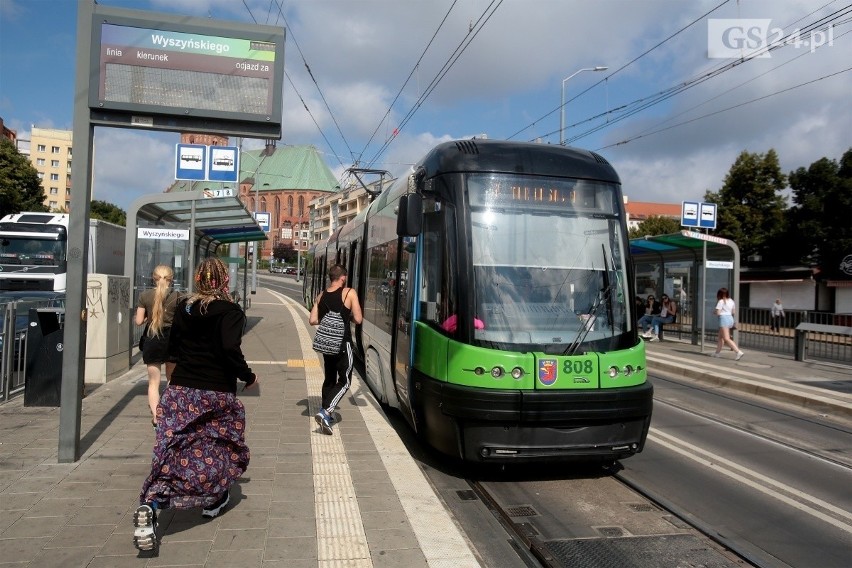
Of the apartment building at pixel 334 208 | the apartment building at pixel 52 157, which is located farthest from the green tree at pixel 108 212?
the apartment building at pixel 52 157

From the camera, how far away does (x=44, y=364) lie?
26.5 feet

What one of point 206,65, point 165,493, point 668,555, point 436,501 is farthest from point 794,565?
point 206,65

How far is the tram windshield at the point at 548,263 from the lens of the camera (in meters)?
5.95

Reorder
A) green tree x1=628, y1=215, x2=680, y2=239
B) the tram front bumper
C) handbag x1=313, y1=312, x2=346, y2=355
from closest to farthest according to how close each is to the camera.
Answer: the tram front bumper → handbag x1=313, y1=312, x2=346, y2=355 → green tree x1=628, y1=215, x2=680, y2=239

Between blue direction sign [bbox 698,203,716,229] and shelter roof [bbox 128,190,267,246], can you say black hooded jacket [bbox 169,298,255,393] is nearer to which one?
shelter roof [bbox 128,190,267,246]

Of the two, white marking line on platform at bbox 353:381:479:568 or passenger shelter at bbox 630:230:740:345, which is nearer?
white marking line on platform at bbox 353:381:479:568

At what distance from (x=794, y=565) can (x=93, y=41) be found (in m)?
6.68

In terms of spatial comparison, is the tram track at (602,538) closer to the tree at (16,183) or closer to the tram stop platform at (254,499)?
the tram stop platform at (254,499)

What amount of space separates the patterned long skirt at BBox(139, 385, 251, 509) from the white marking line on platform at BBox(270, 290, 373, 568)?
775mm

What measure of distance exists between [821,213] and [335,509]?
126 ft

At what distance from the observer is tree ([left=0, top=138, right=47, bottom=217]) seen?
44.0 meters

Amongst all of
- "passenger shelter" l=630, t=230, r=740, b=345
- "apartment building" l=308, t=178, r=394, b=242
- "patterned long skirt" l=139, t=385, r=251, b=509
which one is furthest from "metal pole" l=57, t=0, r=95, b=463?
"apartment building" l=308, t=178, r=394, b=242

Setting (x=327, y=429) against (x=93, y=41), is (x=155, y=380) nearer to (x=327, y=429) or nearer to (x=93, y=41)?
(x=327, y=429)

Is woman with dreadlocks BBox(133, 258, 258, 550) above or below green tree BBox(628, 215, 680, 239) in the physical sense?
below
